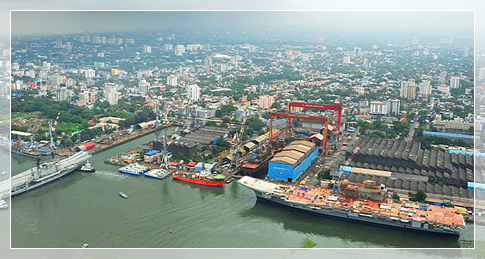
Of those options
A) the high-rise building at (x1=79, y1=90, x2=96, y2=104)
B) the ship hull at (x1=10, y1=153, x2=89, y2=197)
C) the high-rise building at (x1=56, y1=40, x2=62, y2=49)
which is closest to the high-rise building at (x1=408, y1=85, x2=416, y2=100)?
the high-rise building at (x1=79, y1=90, x2=96, y2=104)

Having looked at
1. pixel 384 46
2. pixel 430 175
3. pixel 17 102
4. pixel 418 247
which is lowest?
pixel 418 247

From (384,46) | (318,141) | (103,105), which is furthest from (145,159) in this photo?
(384,46)

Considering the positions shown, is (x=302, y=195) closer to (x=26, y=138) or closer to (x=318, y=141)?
(x=318, y=141)

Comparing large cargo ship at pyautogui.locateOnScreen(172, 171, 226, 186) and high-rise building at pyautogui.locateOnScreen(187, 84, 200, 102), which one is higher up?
high-rise building at pyautogui.locateOnScreen(187, 84, 200, 102)

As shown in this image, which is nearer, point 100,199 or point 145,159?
point 100,199

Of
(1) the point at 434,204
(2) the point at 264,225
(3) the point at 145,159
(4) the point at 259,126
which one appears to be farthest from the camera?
(4) the point at 259,126

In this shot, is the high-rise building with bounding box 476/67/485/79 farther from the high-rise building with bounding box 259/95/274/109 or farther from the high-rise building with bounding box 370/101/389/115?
the high-rise building with bounding box 259/95/274/109

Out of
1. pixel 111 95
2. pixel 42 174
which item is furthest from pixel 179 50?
pixel 42 174
